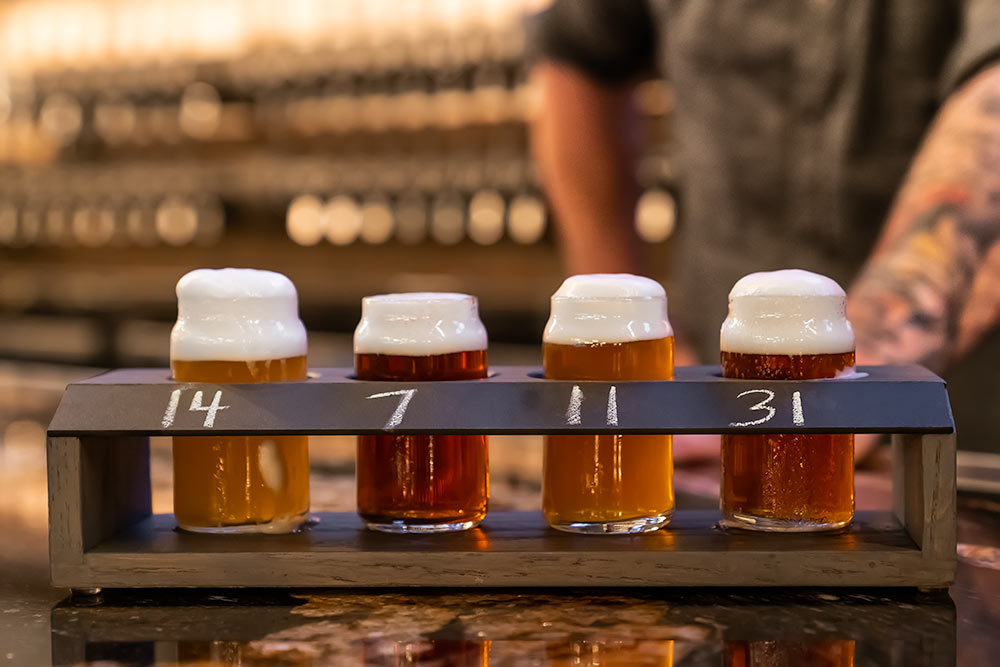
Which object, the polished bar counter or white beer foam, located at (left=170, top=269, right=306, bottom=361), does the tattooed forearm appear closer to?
the polished bar counter

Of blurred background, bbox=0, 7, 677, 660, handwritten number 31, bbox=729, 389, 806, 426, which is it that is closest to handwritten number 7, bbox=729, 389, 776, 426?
handwritten number 31, bbox=729, 389, 806, 426

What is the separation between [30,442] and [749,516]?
1044mm

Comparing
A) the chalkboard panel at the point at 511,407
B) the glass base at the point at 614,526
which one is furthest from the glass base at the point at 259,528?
the glass base at the point at 614,526

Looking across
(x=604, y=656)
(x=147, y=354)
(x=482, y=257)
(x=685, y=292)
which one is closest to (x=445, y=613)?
(x=604, y=656)

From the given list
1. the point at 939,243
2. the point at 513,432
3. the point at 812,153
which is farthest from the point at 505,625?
the point at 812,153

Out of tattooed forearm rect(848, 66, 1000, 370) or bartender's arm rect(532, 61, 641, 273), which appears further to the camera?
bartender's arm rect(532, 61, 641, 273)

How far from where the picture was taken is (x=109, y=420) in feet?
2.82

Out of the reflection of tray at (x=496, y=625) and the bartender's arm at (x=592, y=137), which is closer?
the reflection of tray at (x=496, y=625)

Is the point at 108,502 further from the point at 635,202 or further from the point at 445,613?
the point at 635,202

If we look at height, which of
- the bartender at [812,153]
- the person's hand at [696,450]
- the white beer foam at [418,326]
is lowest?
the person's hand at [696,450]

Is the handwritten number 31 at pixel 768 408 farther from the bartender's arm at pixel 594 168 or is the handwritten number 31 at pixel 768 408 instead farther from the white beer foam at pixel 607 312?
the bartender's arm at pixel 594 168

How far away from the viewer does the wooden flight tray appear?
0.83 m

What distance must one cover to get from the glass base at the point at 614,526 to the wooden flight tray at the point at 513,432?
0.02 m

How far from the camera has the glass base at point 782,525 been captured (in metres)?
0.90
